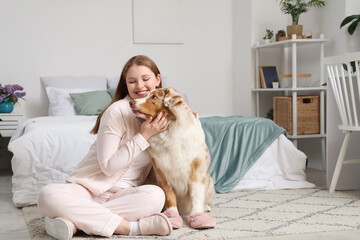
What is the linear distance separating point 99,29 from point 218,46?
4.40 ft

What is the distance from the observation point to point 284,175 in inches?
133

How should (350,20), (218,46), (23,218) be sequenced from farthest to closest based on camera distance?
(218,46) → (350,20) → (23,218)

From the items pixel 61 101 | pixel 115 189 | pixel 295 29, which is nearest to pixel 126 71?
pixel 115 189

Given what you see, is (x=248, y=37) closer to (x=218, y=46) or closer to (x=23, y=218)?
(x=218, y=46)

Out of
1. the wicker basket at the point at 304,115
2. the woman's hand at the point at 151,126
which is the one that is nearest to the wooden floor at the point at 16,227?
the woman's hand at the point at 151,126

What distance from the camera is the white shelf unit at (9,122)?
4293 mm

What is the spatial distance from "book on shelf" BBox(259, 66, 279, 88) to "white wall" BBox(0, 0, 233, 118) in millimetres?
535

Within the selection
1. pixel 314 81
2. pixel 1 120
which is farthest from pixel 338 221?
pixel 1 120

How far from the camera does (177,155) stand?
2139 millimetres

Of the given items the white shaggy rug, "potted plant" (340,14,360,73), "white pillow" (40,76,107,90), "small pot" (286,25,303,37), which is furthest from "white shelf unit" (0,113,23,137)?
"potted plant" (340,14,360,73)

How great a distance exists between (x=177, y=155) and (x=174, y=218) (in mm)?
287

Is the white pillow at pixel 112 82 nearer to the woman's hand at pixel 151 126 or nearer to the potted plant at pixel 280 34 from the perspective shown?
the potted plant at pixel 280 34

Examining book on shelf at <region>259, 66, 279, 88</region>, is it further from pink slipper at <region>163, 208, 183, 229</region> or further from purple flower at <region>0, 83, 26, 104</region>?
pink slipper at <region>163, 208, 183, 229</region>

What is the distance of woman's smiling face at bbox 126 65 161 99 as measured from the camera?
220cm
